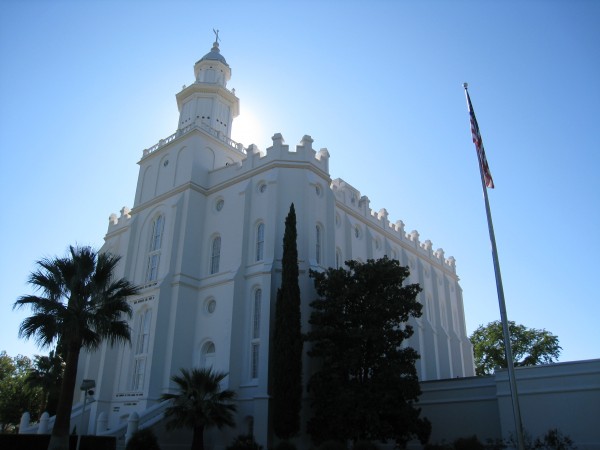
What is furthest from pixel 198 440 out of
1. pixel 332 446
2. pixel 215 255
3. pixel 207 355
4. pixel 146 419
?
pixel 215 255

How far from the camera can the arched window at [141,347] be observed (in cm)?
2745

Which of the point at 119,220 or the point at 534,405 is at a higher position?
the point at 119,220

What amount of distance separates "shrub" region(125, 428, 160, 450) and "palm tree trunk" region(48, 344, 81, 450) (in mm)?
3470

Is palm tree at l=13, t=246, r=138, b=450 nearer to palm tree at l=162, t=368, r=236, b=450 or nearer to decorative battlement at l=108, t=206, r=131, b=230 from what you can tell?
palm tree at l=162, t=368, r=236, b=450

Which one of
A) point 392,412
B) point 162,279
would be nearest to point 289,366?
point 392,412

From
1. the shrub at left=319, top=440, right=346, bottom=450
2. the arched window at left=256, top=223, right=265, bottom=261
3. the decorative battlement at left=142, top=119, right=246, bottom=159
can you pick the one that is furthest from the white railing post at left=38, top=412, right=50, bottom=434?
the decorative battlement at left=142, top=119, right=246, bottom=159

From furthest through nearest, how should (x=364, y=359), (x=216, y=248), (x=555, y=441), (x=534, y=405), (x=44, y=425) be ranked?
(x=216, y=248)
(x=44, y=425)
(x=364, y=359)
(x=534, y=405)
(x=555, y=441)

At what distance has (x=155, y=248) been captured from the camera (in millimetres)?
32062

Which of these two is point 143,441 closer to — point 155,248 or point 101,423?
point 101,423

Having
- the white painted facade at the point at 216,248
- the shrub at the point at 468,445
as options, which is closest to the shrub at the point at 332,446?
the white painted facade at the point at 216,248

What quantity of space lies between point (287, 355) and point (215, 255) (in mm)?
10056

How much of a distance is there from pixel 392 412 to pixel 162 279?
15.2 metres

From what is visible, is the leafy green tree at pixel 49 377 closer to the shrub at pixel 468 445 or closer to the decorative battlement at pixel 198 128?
the decorative battlement at pixel 198 128

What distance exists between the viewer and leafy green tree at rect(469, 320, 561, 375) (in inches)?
1827
